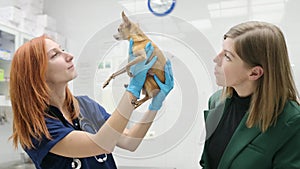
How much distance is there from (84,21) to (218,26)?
1113mm

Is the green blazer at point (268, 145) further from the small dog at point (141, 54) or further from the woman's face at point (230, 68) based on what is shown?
the small dog at point (141, 54)

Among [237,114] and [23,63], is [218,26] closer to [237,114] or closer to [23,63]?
[237,114]

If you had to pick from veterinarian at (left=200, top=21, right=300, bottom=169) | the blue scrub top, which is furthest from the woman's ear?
the blue scrub top

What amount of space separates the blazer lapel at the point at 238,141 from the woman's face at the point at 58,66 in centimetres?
52

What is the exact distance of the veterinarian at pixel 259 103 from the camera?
82 centimetres

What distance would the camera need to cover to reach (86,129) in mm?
858

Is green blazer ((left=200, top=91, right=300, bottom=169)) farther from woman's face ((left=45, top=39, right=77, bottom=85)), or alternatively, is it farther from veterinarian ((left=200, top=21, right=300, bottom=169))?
woman's face ((left=45, top=39, right=77, bottom=85))

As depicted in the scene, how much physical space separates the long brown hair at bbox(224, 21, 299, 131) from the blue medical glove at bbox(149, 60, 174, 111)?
0.25m

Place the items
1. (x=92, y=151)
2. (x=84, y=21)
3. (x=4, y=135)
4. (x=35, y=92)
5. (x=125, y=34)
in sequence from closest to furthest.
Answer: (x=125, y=34) → (x=92, y=151) → (x=35, y=92) → (x=4, y=135) → (x=84, y=21)

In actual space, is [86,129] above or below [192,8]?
below

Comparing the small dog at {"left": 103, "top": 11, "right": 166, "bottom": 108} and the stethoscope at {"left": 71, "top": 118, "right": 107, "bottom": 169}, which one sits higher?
the small dog at {"left": 103, "top": 11, "right": 166, "bottom": 108}

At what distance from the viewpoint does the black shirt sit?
0.95 meters

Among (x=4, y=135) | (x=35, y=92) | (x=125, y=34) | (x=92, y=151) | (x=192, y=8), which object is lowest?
(x=4, y=135)

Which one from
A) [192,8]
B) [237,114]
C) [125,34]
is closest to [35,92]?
[125,34]
